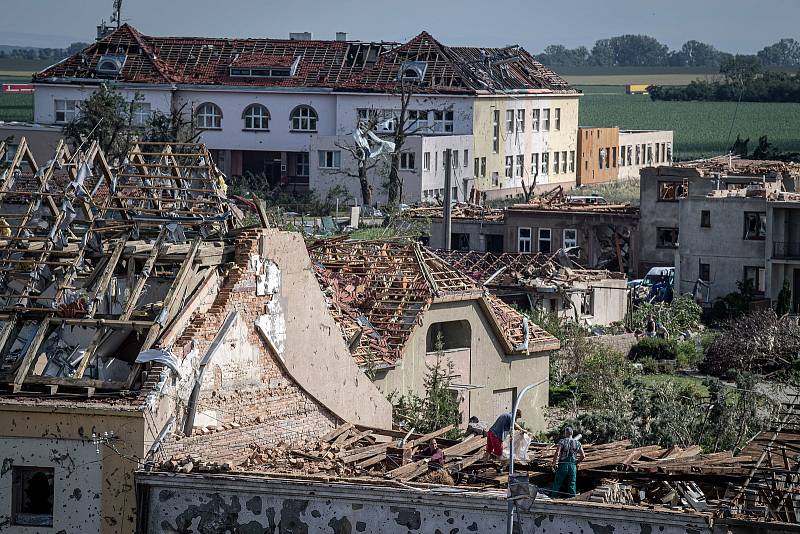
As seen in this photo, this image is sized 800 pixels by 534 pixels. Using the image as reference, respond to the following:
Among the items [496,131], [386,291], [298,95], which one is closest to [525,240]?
[298,95]

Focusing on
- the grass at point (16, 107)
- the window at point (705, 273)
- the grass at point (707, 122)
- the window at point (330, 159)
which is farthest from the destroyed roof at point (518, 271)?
the grass at point (707, 122)

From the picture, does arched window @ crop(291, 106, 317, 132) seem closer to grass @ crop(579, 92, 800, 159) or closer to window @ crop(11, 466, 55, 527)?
grass @ crop(579, 92, 800, 159)

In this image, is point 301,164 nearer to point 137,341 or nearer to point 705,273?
point 705,273

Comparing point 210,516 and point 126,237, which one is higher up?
point 126,237

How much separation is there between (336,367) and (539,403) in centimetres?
1111

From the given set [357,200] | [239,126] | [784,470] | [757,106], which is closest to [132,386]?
[784,470]

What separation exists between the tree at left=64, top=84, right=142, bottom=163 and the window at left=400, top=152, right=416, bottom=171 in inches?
478

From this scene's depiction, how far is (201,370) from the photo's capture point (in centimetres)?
2423

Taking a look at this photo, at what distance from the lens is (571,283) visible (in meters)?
53.2

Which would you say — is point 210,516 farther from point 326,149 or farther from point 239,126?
point 239,126

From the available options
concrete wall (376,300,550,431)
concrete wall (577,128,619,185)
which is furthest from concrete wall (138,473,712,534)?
concrete wall (577,128,619,185)

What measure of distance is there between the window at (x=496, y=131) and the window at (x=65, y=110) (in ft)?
68.1

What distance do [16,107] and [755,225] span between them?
3809 inches

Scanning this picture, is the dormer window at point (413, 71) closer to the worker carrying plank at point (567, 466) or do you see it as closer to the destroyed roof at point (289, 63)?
the destroyed roof at point (289, 63)
